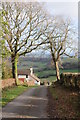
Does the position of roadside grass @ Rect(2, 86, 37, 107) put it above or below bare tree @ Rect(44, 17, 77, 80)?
below

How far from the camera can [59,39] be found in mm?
36188

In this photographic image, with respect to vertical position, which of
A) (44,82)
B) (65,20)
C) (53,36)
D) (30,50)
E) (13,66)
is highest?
(65,20)

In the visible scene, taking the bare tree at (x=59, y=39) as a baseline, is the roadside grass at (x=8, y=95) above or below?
below

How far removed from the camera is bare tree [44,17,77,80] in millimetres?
35375

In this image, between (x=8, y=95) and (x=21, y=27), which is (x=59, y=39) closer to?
(x=21, y=27)

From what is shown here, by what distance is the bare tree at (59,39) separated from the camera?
35.4 m

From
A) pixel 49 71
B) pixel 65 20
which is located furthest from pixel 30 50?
pixel 49 71

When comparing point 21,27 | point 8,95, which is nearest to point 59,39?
point 21,27

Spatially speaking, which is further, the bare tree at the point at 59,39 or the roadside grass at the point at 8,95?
the bare tree at the point at 59,39

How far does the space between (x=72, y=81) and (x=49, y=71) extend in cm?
4222

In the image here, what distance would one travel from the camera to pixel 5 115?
423 inches

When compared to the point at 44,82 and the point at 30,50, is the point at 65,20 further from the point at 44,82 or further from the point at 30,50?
the point at 44,82

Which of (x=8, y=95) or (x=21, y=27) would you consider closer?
(x=8, y=95)

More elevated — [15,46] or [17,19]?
[17,19]
